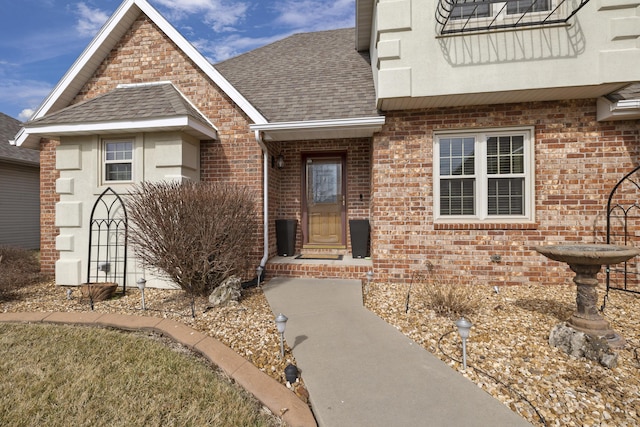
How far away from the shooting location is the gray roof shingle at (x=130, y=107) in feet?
18.8

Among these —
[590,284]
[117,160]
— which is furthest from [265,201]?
[590,284]

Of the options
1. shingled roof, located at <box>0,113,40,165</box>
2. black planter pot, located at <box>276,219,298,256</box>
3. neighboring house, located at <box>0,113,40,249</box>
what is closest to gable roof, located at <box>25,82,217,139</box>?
black planter pot, located at <box>276,219,298,256</box>

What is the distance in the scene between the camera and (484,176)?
5797mm

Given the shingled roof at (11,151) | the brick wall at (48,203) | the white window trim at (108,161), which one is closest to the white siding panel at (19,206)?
the shingled roof at (11,151)

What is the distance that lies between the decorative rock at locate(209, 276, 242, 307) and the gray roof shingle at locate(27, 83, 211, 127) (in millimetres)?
3197

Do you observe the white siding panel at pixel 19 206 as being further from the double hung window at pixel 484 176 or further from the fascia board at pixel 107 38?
the double hung window at pixel 484 176

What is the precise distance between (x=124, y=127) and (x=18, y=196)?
974 cm

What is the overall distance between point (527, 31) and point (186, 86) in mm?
6683

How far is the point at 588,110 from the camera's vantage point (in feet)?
17.9

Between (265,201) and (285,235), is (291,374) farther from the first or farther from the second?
(285,235)

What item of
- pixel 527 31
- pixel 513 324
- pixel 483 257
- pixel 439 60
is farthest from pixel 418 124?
pixel 513 324

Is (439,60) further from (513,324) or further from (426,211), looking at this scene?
(513,324)

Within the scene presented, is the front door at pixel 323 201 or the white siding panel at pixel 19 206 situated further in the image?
the white siding panel at pixel 19 206

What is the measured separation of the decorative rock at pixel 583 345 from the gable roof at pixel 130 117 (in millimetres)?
6355
